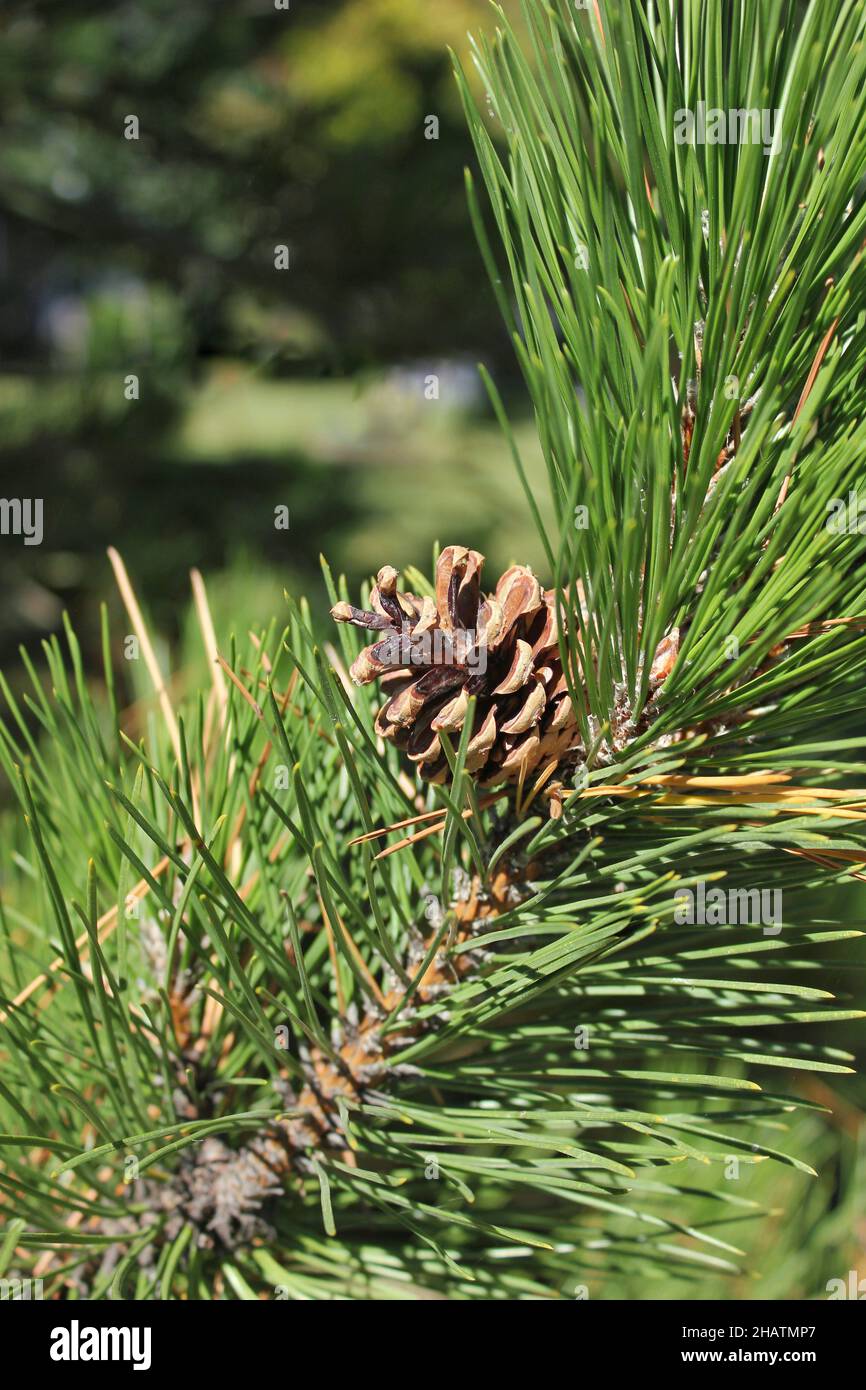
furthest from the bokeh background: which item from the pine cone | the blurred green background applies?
the pine cone

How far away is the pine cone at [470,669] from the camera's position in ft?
0.97

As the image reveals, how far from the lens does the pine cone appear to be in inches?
11.6

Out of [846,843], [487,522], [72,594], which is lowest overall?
[846,843]

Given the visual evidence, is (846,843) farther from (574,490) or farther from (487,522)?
(487,522)

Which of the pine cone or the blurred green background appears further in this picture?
the blurred green background

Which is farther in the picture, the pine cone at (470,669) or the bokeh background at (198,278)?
the bokeh background at (198,278)

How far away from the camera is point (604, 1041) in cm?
36

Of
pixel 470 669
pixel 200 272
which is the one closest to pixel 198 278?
pixel 200 272

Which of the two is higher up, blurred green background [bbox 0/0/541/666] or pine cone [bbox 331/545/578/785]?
blurred green background [bbox 0/0/541/666]

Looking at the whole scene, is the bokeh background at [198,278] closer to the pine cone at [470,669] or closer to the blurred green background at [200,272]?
the blurred green background at [200,272]

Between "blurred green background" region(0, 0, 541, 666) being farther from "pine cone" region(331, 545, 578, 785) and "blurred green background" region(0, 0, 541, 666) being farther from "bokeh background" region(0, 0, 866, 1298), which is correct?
"pine cone" region(331, 545, 578, 785)

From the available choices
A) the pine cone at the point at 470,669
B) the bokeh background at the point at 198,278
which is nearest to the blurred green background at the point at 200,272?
the bokeh background at the point at 198,278
